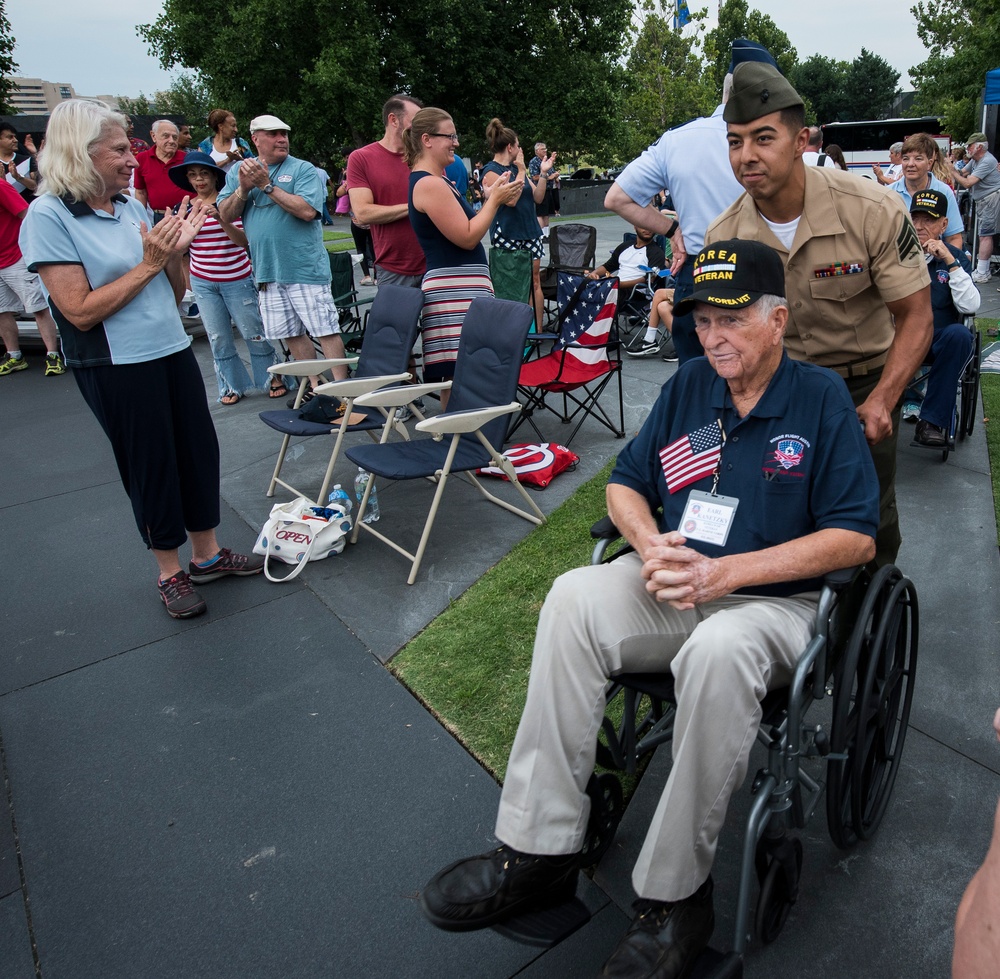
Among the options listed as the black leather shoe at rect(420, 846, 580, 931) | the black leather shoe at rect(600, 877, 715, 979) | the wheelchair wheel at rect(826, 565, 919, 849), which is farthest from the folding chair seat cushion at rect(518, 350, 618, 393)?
the black leather shoe at rect(600, 877, 715, 979)

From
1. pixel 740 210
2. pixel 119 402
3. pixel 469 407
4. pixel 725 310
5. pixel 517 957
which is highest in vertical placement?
pixel 740 210

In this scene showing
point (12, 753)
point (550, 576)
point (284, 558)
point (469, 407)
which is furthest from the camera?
point (469, 407)

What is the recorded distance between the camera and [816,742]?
181 centimetres

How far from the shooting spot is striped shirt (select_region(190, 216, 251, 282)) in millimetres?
5961

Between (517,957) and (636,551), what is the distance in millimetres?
1026

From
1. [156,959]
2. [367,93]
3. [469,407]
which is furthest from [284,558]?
[367,93]

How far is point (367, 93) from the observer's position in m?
22.2

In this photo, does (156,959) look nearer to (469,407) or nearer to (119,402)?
(119,402)

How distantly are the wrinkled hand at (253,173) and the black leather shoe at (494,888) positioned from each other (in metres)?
4.67

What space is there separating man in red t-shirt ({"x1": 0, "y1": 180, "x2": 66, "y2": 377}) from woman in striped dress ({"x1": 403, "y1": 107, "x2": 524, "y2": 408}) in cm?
476

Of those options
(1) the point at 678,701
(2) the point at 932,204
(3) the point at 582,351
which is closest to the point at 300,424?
(3) the point at 582,351

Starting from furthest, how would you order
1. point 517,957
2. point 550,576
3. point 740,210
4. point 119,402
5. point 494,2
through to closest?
point 494,2, point 550,576, point 119,402, point 740,210, point 517,957

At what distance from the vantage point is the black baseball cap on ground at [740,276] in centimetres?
198

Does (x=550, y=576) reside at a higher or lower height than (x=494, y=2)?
lower
